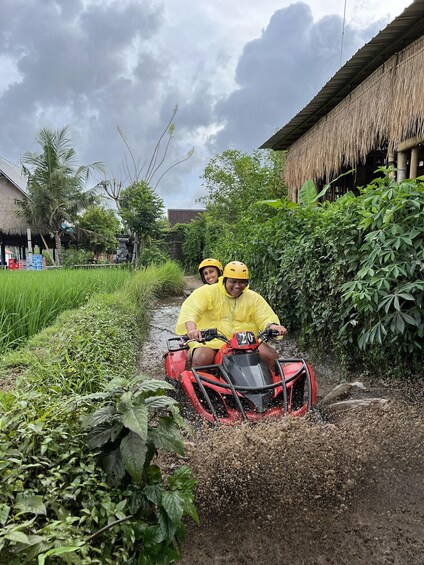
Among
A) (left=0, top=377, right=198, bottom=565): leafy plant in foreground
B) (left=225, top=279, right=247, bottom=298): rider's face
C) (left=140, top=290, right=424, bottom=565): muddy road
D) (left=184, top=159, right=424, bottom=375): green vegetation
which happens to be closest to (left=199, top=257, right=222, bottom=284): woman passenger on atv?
(left=184, top=159, right=424, bottom=375): green vegetation

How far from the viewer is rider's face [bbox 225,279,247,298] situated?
349 centimetres

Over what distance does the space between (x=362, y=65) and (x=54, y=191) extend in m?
16.2

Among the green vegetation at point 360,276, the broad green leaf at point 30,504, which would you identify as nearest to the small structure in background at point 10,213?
the green vegetation at point 360,276

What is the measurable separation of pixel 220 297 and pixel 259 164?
13.4 meters

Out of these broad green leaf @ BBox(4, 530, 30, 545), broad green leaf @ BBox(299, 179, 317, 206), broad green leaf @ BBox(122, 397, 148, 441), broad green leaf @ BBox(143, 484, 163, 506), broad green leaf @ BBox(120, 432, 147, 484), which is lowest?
broad green leaf @ BBox(143, 484, 163, 506)

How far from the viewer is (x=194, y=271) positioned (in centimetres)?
1775

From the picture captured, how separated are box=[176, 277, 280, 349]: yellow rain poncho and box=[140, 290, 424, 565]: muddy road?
1.12 metres

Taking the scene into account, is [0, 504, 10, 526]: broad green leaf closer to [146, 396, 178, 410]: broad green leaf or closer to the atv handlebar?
[146, 396, 178, 410]: broad green leaf

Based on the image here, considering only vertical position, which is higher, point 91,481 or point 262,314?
point 262,314

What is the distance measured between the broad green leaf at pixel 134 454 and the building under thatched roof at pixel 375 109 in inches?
201

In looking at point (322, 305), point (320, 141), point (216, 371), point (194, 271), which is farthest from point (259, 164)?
point (216, 371)

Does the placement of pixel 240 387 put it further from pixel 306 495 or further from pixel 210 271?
pixel 210 271

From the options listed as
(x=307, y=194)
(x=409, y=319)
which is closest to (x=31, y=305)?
(x=409, y=319)

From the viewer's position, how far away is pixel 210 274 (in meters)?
5.27
